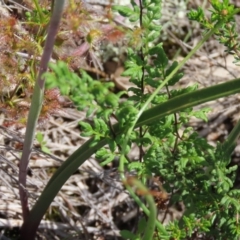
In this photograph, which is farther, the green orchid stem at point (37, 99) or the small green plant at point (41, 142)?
the small green plant at point (41, 142)

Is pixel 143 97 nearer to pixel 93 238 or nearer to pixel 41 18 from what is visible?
pixel 41 18

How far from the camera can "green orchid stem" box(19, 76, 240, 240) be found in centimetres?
98

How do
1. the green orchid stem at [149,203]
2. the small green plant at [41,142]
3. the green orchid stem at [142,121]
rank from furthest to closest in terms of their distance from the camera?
the small green plant at [41,142] < the green orchid stem at [142,121] < the green orchid stem at [149,203]

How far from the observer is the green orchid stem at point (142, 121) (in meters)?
0.98

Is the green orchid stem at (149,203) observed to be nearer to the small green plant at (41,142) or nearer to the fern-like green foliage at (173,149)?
the fern-like green foliage at (173,149)

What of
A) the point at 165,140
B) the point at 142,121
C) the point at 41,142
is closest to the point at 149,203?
the point at 142,121

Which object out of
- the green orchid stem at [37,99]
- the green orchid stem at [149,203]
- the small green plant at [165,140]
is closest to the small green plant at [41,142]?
the green orchid stem at [37,99]

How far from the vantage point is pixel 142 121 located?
3.44ft

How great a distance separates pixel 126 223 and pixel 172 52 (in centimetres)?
80

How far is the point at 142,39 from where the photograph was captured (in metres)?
1.12

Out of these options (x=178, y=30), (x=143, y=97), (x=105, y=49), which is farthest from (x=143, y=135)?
(x=178, y=30)

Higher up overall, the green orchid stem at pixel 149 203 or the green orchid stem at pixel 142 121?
the green orchid stem at pixel 142 121

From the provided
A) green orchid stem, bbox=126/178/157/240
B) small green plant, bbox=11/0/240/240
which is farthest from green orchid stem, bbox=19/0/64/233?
green orchid stem, bbox=126/178/157/240

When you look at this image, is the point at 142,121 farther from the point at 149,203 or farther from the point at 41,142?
the point at 41,142
